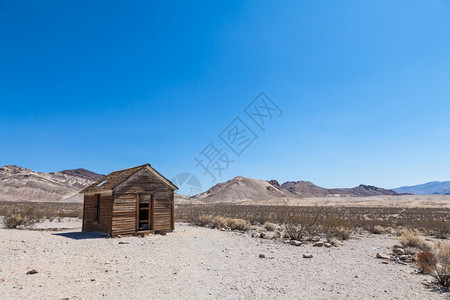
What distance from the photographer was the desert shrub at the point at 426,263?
843cm

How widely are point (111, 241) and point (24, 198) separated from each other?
307 ft

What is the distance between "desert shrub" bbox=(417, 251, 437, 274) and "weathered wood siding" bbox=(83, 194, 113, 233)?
43.7 feet

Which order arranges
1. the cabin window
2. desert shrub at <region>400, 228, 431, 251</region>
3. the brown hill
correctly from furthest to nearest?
the brown hill < the cabin window < desert shrub at <region>400, 228, 431, 251</region>

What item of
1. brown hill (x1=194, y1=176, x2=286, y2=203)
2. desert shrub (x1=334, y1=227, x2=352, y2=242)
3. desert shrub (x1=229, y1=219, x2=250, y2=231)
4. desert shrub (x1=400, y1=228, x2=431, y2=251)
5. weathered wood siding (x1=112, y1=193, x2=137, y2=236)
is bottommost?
desert shrub (x1=400, y1=228, x2=431, y2=251)

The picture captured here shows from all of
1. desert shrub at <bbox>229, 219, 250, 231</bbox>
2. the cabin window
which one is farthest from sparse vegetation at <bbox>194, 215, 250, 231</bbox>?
the cabin window

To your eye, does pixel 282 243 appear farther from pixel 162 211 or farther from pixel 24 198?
pixel 24 198

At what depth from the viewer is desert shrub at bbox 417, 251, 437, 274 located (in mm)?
8430

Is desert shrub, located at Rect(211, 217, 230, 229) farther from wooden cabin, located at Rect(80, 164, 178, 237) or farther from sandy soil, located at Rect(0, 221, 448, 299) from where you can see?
sandy soil, located at Rect(0, 221, 448, 299)

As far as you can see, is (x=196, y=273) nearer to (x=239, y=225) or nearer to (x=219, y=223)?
(x=239, y=225)

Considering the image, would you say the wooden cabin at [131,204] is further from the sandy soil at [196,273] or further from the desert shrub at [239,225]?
the desert shrub at [239,225]

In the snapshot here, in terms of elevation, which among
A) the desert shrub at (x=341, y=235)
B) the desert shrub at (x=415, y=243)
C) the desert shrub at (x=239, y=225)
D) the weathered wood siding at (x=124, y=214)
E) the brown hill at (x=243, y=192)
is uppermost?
the brown hill at (x=243, y=192)

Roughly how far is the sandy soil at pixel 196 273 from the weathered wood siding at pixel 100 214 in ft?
9.56

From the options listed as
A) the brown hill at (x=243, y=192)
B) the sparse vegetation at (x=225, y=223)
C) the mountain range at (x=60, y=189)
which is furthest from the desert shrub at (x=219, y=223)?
the brown hill at (x=243, y=192)

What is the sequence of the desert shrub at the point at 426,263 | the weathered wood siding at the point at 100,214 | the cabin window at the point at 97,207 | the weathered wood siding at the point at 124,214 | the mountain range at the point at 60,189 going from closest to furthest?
the desert shrub at the point at 426,263
the weathered wood siding at the point at 124,214
the weathered wood siding at the point at 100,214
the cabin window at the point at 97,207
the mountain range at the point at 60,189
